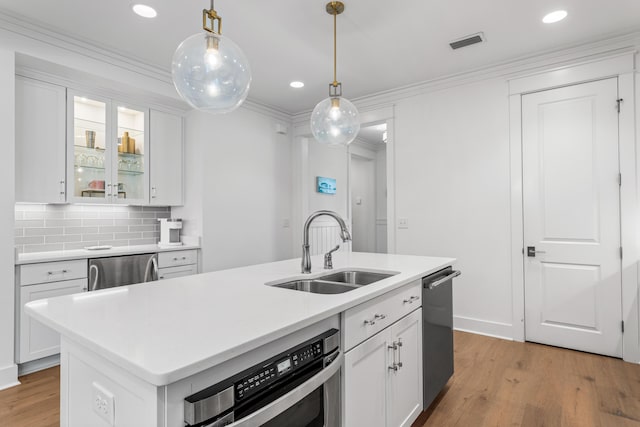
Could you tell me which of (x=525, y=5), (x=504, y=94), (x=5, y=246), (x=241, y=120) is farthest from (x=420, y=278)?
(x=241, y=120)

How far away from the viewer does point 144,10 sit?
254cm

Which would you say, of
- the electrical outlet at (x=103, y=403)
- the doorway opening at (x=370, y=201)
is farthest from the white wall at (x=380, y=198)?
the electrical outlet at (x=103, y=403)

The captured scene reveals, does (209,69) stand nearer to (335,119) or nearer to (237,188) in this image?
(335,119)

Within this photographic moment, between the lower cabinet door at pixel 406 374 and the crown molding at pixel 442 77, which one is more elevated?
the crown molding at pixel 442 77

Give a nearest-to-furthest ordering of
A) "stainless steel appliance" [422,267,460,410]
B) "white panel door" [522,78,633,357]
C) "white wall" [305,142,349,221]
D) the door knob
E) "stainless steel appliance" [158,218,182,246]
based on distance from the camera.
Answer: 1. "stainless steel appliance" [422,267,460,410]
2. "white panel door" [522,78,633,357]
3. the door knob
4. "stainless steel appliance" [158,218,182,246]
5. "white wall" [305,142,349,221]

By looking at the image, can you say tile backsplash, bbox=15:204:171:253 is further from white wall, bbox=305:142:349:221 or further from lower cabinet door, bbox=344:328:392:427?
lower cabinet door, bbox=344:328:392:427

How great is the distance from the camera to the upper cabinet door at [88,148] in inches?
123

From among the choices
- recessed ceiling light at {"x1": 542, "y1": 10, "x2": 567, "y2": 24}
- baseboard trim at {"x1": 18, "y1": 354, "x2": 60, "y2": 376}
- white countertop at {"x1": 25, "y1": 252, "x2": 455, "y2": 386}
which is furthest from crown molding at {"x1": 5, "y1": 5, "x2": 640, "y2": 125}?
baseboard trim at {"x1": 18, "y1": 354, "x2": 60, "y2": 376}

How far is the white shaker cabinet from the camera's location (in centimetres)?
143

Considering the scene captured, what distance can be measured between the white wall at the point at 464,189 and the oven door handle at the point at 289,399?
2744 mm

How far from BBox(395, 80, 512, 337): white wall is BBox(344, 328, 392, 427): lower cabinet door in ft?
7.53

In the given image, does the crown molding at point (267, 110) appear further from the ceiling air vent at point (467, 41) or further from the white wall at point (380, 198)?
the white wall at point (380, 198)

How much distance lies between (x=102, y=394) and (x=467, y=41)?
11.1ft

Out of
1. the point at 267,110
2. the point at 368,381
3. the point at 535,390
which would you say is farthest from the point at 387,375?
the point at 267,110
